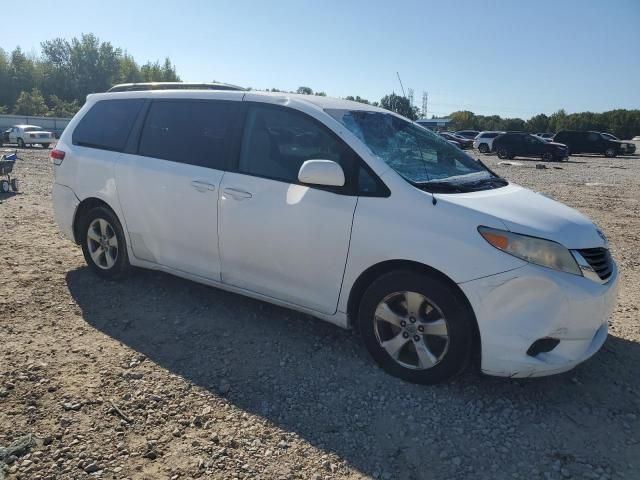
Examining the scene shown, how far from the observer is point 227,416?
2916mm

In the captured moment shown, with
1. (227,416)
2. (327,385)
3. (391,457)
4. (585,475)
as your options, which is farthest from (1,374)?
(585,475)

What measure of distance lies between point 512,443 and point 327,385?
45.3 inches

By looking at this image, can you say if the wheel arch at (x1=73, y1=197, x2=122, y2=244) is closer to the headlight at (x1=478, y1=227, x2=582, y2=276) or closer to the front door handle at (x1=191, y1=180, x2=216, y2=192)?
the front door handle at (x1=191, y1=180, x2=216, y2=192)

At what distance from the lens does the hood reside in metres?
3.01

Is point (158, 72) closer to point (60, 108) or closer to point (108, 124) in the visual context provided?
point (60, 108)

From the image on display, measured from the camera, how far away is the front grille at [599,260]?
3.08 meters

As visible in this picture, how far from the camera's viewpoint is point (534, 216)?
316 cm

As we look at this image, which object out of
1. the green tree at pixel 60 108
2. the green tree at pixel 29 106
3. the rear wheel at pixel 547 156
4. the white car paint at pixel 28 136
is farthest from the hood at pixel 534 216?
the green tree at pixel 29 106

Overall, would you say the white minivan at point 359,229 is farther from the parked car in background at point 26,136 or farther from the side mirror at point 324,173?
the parked car in background at point 26,136

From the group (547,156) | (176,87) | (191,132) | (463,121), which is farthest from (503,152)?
(463,121)

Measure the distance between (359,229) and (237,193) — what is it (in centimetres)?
106

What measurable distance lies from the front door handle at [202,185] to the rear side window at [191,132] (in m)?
0.15

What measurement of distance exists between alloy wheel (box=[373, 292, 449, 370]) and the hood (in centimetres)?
67

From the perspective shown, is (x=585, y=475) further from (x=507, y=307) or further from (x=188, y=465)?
(x=188, y=465)
